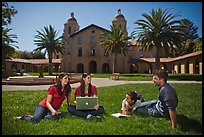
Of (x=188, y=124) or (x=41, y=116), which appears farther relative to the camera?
(x=41, y=116)

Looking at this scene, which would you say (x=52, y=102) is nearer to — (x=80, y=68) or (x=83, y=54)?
(x=80, y=68)

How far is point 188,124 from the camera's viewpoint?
14.1 ft

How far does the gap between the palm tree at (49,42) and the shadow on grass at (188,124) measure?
144 inches

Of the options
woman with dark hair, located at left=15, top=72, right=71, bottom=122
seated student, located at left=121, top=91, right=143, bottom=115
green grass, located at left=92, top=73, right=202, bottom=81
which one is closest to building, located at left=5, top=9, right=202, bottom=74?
green grass, located at left=92, top=73, right=202, bottom=81

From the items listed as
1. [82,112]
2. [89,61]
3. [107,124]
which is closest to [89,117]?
[82,112]

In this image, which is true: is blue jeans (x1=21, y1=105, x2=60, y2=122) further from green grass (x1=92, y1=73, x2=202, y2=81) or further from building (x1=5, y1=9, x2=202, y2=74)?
green grass (x1=92, y1=73, x2=202, y2=81)

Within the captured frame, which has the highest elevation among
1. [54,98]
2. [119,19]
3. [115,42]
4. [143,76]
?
[119,19]

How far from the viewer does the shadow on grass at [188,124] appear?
4061 millimetres

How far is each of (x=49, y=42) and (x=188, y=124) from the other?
4.02 m

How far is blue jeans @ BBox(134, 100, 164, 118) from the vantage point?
15.5 ft

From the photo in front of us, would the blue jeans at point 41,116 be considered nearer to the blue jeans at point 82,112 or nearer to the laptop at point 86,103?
the blue jeans at point 82,112

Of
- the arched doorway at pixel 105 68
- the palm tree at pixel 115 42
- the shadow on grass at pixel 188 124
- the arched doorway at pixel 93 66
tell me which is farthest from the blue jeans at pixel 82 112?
the palm tree at pixel 115 42

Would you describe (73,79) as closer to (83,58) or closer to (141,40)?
(83,58)

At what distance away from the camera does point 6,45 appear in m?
5.45
